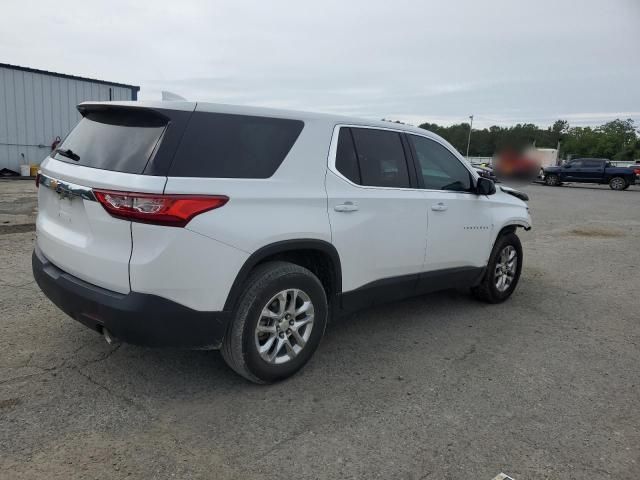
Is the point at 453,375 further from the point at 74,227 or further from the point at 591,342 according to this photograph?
the point at 74,227

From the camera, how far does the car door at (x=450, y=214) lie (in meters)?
4.29

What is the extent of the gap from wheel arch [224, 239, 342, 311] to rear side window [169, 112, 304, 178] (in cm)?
47

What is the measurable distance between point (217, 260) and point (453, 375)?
76.4 inches

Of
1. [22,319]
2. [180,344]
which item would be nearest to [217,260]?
[180,344]

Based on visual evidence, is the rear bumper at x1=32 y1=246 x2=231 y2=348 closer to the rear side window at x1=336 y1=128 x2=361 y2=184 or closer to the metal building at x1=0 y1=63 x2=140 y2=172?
the rear side window at x1=336 y1=128 x2=361 y2=184

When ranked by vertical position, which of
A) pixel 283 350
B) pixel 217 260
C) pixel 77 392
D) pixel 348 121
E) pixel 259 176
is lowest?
pixel 77 392

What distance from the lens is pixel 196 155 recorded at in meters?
2.84

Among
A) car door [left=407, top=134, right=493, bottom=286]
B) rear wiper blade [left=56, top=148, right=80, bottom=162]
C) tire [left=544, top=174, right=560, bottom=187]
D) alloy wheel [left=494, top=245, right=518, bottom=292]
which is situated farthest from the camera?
tire [left=544, top=174, right=560, bottom=187]

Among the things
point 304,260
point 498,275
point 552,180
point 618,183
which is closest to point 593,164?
point 618,183

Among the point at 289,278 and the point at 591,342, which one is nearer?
the point at 289,278

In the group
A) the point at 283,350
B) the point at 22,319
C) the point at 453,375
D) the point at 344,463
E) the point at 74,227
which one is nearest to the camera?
the point at 344,463

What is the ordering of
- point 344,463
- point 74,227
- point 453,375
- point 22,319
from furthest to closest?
1. point 22,319
2. point 453,375
3. point 74,227
4. point 344,463

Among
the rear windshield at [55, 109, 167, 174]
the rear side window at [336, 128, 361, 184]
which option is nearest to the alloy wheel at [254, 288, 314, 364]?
the rear side window at [336, 128, 361, 184]

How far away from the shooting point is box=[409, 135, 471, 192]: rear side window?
4.32 metres
